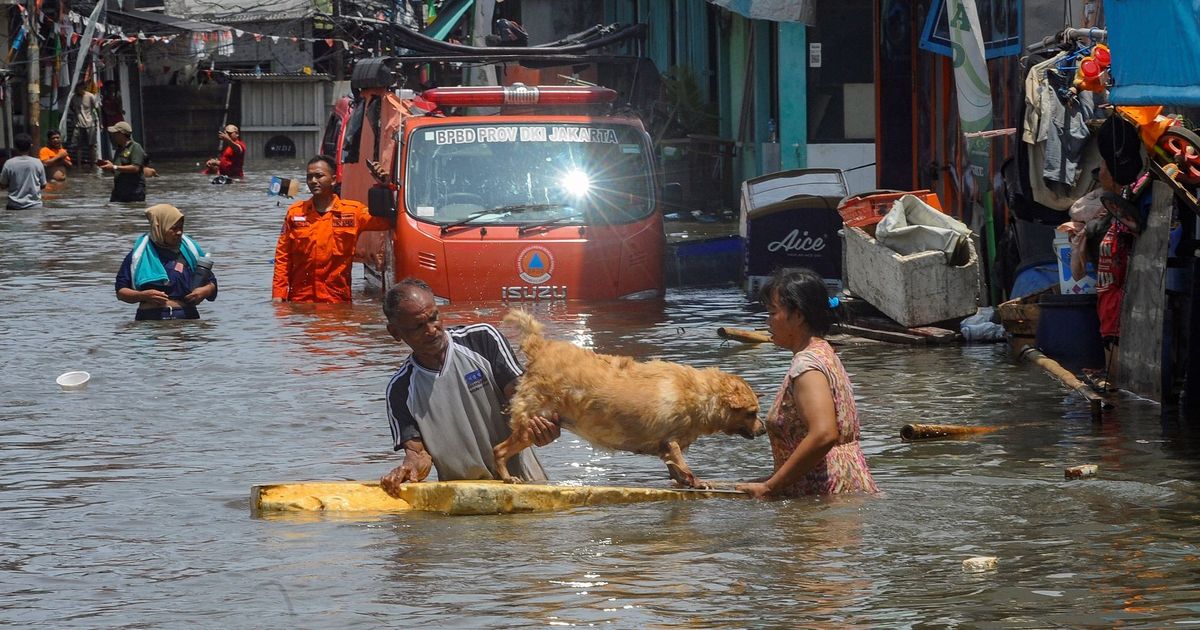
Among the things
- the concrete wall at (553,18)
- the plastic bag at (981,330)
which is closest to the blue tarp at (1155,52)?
the plastic bag at (981,330)

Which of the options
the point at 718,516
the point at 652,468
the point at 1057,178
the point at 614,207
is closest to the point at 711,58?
the point at 614,207

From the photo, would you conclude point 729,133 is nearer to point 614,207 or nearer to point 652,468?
point 614,207

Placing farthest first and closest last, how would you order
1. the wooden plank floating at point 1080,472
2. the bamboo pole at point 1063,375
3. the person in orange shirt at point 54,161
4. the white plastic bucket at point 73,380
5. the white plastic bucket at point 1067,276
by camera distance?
the person in orange shirt at point 54,161 < the white plastic bucket at point 73,380 < the white plastic bucket at point 1067,276 < the bamboo pole at point 1063,375 < the wooden plank floating at point 1080,472

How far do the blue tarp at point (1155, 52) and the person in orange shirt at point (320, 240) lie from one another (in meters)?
6.72

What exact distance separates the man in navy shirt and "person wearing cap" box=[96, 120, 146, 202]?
880 inches

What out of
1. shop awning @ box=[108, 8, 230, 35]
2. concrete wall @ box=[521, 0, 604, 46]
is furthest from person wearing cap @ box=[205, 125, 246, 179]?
shop awning @ box=[108, 8, 230, 35]

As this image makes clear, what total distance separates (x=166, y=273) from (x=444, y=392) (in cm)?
704

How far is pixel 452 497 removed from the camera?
22.2ft

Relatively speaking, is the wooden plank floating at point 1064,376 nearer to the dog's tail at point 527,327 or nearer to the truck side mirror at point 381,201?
the dog's tail at point 527,327

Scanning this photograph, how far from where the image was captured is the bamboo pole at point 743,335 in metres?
12.6

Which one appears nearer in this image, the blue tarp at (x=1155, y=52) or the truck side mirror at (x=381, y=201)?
the blue tarp at (x=1155, y=52)

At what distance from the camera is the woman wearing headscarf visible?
12820 millimetres

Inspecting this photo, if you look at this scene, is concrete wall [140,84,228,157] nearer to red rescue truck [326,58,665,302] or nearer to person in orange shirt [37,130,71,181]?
person in orange shirt [37,130,71,181]

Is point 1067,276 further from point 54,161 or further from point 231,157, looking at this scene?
point 231,157
